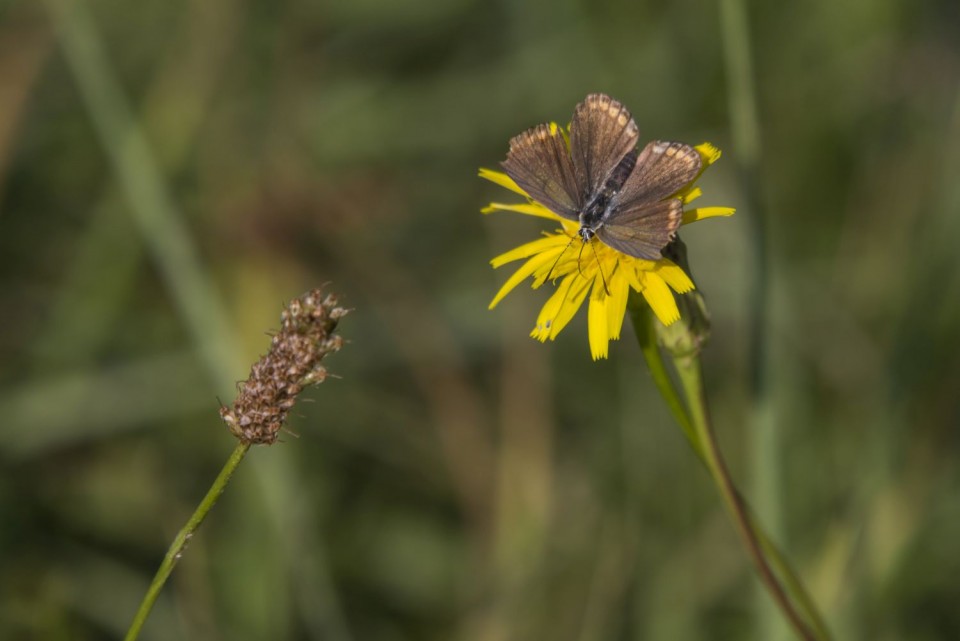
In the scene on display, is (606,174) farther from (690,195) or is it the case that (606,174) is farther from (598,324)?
(598,324)

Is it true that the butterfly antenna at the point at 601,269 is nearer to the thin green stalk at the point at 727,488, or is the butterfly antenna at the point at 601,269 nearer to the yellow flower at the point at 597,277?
the yellow flower at the point at 597,277

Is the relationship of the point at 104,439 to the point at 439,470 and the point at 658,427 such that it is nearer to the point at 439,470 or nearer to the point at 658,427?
the point at 439,470

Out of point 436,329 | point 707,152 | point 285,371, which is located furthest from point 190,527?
point 436,329

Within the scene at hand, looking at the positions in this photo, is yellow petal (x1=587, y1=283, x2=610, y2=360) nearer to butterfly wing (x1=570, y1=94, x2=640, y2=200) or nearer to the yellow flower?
the yellow flower

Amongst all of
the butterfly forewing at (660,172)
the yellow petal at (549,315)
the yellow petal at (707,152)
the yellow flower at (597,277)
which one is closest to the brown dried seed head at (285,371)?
the yellow flower at (597,277)

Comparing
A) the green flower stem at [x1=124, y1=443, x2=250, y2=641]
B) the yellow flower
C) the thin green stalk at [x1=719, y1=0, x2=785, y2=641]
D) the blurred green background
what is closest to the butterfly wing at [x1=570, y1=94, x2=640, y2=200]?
the yellow flower

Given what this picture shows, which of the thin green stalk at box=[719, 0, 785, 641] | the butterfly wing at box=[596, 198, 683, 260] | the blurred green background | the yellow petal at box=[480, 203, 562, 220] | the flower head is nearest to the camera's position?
the butterfly wing at box=[596, 198, 683, 260]

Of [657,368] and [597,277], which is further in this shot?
[597,277]
